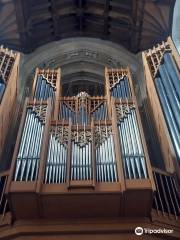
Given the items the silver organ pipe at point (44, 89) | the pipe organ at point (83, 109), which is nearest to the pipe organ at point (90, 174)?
the pipe organ at point (83, 109)

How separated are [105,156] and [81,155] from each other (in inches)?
15.7

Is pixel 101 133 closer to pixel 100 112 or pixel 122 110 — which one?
pixel 122 110

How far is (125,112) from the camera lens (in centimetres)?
859

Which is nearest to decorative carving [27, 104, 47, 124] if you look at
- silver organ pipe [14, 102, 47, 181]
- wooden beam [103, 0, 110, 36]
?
silver organ pipe [14, 102, 47, 181]

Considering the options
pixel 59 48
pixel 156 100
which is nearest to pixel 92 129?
pixel 156 100

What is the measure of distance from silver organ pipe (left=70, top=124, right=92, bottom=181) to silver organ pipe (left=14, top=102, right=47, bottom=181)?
1.91 ft

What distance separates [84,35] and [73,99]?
4611mm

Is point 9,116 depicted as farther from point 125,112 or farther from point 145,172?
point 145,172

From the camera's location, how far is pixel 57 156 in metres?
7.16

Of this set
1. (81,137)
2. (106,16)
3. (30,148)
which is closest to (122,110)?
(81,137)

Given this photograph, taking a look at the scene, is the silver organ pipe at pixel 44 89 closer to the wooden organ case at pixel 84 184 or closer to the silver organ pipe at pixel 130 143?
the wooden organ case at pixel 84 184

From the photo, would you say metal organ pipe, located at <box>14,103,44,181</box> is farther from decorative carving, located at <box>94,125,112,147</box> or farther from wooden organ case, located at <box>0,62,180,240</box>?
decorative carving, located at <box>94,125,112,147</box>

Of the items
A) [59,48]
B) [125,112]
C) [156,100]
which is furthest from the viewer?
[59,48]

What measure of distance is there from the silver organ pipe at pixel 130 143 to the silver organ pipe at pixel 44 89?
2.09 metres
